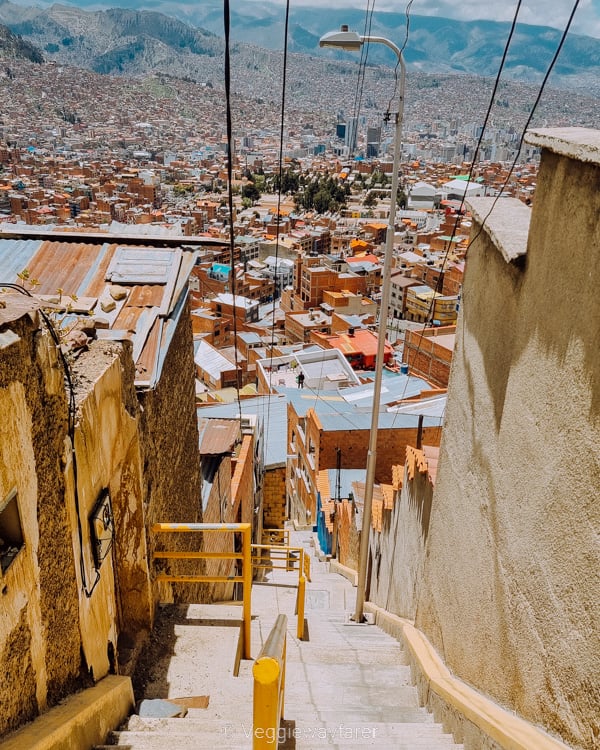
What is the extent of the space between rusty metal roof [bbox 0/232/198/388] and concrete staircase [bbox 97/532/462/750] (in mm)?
2065

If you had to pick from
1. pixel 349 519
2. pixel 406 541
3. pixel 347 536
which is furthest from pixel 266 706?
pixel 347 536

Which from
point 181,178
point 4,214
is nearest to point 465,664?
point 4,214

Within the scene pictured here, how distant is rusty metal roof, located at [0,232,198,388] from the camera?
5348 mm

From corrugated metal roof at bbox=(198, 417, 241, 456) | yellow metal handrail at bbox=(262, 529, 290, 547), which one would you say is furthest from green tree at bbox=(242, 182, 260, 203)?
corrugated metal roof at bbox=(198, 417, 241, 456)

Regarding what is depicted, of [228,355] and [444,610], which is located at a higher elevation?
[444,610]

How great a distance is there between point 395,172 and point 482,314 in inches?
119

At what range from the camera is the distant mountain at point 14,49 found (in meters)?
175

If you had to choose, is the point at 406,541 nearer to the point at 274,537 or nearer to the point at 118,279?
the point at 118,279

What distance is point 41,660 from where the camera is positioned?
8.99ft

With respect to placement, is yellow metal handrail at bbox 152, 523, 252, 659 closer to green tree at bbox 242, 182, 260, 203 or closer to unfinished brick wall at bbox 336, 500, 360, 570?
unfinished brick wall at bbox 336, 500, 360, 570

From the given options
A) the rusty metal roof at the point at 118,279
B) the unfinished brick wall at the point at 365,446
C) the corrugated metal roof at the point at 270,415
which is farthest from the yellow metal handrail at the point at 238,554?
the corrugated metal roof at the point at 270,415

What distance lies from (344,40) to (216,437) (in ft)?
20.5

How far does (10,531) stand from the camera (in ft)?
8.16

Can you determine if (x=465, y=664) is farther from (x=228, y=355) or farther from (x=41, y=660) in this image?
(x=228, y=355)
